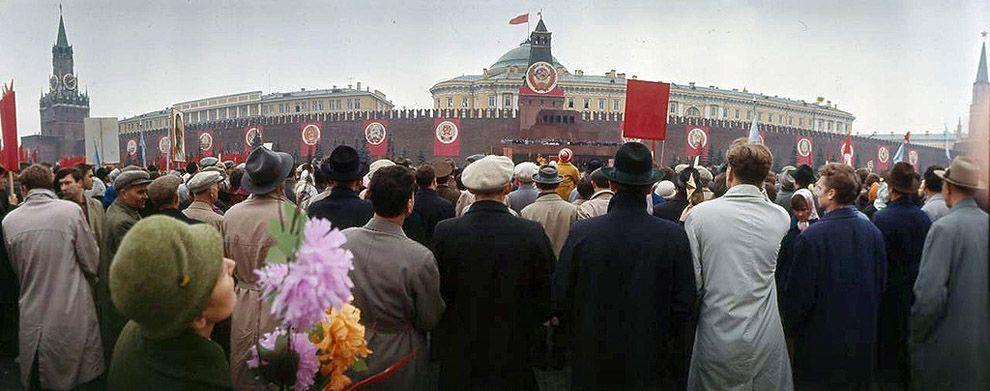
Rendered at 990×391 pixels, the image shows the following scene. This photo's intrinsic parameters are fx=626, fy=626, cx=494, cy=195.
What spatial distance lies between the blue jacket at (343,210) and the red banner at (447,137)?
31809mm

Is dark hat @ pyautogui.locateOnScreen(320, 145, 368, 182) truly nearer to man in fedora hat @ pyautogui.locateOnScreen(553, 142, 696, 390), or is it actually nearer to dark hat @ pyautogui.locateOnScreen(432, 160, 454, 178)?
man in fedora hat @ pyautogui.locateOnScreen(553, 142, 696, 390)

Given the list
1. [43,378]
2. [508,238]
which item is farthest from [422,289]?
[43,378]

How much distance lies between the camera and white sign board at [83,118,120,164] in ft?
23.6

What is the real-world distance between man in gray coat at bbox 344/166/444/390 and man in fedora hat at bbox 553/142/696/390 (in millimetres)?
525

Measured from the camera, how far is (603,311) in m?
2.25

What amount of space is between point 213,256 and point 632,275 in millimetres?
1433

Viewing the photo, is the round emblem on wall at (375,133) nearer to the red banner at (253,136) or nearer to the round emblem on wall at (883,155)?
the red banner at (253,136)

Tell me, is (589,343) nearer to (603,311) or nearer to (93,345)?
(603,311)

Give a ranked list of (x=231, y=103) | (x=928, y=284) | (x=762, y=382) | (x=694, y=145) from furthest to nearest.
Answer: (x=231, y=103), (x=694, y=145), (x=762, y=382), (x=928, y=284)

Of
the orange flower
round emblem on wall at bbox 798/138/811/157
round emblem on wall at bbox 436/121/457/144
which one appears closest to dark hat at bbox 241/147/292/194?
the orange flower

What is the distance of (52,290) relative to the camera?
273 centimetres

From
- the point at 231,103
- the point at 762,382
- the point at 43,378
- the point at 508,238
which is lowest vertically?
the point at 43,378

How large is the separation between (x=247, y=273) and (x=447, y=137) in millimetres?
33391

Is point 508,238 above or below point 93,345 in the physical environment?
above
